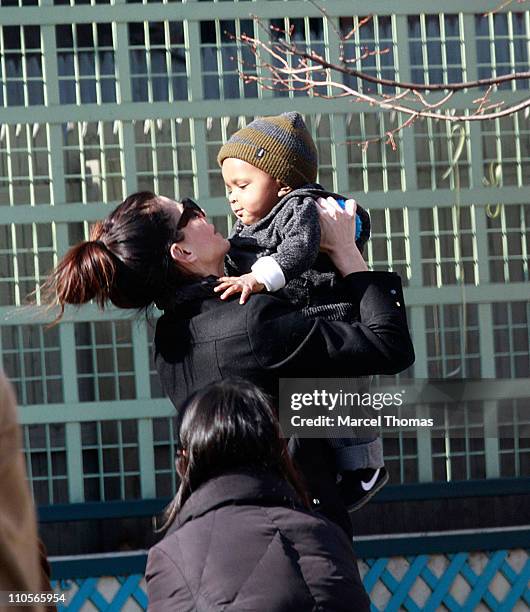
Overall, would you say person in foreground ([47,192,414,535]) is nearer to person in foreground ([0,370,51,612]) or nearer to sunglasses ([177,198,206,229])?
sunglasses ([177,198,206,229])

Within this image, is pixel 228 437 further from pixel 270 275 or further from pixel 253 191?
pixel 253 191

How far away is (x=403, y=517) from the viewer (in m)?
5.43

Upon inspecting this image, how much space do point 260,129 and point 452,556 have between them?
2637mm

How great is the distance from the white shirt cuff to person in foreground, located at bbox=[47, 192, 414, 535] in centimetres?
5

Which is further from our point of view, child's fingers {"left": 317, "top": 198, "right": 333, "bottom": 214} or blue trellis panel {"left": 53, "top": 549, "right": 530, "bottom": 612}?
blue trellis panel {"left": 53, "top": 549, "right": 530, "bottom": 612}

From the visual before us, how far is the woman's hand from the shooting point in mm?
3182

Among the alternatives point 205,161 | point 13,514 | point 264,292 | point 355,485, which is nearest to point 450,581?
point 205,161

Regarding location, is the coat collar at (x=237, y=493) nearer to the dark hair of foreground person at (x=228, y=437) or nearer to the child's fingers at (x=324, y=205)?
the dark hair of foreground person at (x=228, y=437)

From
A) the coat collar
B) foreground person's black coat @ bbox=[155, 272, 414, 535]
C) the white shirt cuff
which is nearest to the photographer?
the coat collar

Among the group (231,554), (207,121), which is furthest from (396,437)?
(231,554)

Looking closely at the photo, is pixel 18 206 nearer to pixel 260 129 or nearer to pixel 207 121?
pixel 207 121

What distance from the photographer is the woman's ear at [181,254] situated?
3.09 metres

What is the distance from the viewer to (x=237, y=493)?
8.88 feet

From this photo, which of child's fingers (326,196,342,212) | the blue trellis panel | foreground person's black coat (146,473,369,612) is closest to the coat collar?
foreground person's black coat (146,473,369,612)
